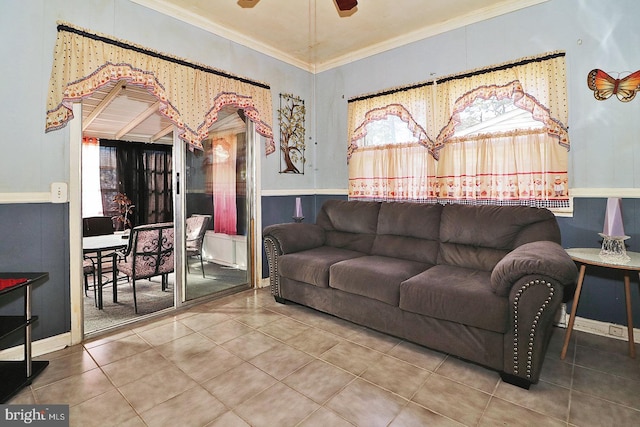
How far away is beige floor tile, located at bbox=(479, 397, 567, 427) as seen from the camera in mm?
1563

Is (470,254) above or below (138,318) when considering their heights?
above

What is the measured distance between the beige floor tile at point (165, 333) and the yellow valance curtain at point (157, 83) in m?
1.59

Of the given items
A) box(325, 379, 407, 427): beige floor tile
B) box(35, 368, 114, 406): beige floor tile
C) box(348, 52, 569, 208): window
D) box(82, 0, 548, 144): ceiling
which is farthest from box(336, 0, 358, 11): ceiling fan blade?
box(35, 368, 114, 406): beige floor tile

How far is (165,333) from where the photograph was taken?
2.56m

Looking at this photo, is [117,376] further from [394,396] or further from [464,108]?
[464,108]

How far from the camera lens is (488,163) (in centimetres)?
294

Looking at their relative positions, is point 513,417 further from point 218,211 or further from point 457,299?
point 218,211

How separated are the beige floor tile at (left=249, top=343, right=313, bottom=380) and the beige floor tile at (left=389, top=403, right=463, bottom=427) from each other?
71 cm

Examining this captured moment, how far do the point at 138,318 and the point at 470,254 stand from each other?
114 inches

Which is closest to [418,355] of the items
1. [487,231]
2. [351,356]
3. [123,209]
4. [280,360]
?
[351,356]

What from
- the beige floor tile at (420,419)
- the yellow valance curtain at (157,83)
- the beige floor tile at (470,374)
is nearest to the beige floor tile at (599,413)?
the beige floor tile at (470,374)

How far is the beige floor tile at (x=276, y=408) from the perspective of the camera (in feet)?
5.24

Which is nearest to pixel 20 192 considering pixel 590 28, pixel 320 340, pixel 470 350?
pixel 320 340

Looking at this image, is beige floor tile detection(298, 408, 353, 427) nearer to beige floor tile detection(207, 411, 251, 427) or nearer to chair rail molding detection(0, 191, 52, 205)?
beige floor tile detection(207, 411, 251, 427)
